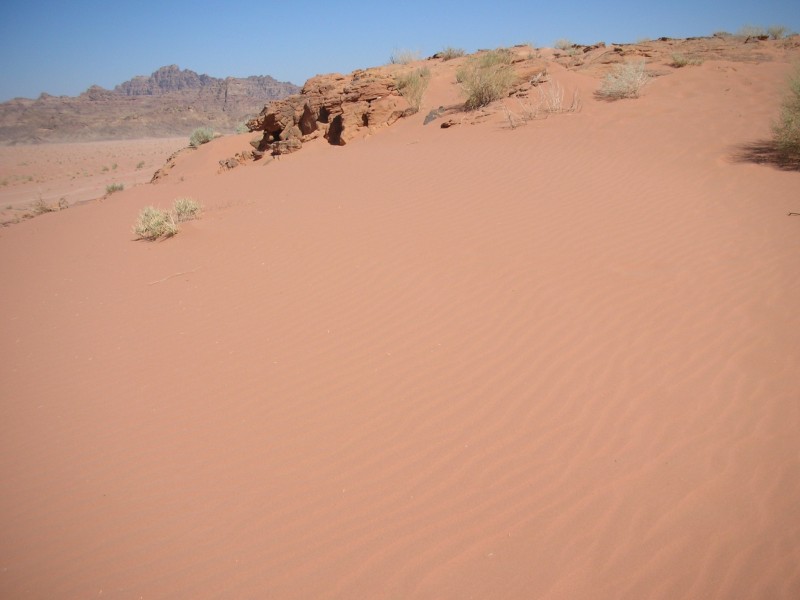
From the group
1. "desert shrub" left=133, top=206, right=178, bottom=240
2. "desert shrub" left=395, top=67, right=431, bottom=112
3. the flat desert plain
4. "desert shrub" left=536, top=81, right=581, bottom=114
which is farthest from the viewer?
the flat desert plain

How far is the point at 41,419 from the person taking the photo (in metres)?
3.13

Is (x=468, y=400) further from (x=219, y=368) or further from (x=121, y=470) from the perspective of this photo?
(x=121, y=470)

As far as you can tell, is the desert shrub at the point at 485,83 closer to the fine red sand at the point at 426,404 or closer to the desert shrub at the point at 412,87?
the desert shrub at the point at 412,87

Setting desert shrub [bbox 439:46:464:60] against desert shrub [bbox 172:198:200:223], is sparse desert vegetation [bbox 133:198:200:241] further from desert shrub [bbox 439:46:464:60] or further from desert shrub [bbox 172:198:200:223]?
desert shrub [bbox 439:46:464:60]

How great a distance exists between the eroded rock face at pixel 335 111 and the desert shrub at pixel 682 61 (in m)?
7.87

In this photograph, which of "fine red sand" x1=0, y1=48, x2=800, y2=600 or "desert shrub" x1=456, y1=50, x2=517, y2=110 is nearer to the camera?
"fine red sand" x1=0, y1=48, x2=800, y2=600

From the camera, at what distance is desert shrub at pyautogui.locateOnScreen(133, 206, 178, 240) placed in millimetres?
6281

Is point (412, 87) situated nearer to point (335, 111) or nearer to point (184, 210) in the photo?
point (335, 111)

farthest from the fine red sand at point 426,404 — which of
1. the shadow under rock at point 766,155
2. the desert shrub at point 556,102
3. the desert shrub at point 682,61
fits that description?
the desert shrub at point 682,61

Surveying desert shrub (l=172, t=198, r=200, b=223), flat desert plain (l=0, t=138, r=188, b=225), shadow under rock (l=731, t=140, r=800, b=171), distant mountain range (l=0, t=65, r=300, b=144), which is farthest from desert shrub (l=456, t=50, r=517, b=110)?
distant mountain range (l=0, t=65, r=300, b=144)

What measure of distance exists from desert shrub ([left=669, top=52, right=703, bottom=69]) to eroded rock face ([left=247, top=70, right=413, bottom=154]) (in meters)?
7.87

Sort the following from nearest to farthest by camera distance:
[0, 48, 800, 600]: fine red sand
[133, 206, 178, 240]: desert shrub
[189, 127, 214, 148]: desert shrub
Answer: [0, 48, 800, 600]: fine red sand, [133, 206, 178, 240]: desert shrub, [189, 127, 214, 148]: desert shrub

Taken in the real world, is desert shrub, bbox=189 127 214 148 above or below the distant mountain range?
below

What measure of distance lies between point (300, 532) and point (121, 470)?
1.27 meters
